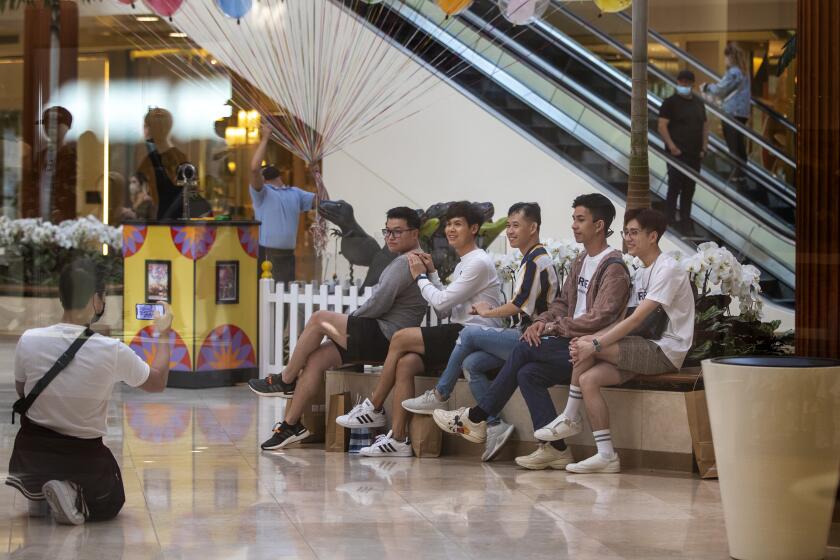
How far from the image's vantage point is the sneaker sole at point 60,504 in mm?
4156

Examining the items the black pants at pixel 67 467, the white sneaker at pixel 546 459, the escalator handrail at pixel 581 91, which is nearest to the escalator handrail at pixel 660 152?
the escalator handrail at pixel 581 91

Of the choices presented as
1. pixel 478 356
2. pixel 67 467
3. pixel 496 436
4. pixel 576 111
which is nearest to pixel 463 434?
pixel 496 436

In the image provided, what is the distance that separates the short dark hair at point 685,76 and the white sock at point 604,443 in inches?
55.7

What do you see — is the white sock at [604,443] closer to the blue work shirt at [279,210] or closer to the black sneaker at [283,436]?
the black sneaker at [283,436]

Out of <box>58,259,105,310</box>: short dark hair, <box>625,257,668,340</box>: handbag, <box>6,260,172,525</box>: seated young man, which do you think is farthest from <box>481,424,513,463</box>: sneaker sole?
<box>58,259,105,310</box>: short dark hair

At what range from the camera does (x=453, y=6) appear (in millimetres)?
5113

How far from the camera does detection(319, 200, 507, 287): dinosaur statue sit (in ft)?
17.8

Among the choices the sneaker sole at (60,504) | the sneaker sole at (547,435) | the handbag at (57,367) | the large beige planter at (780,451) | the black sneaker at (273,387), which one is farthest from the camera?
the black sneaker at (273,387)

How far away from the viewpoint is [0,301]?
4398 mm

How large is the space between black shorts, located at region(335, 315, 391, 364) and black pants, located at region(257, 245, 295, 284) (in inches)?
12.2

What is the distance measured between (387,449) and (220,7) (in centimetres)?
182

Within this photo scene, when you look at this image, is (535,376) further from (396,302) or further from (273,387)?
(273,387)

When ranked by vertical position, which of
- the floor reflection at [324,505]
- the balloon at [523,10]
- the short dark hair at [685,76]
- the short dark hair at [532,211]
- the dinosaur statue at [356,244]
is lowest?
the floor reflection at [324,505]

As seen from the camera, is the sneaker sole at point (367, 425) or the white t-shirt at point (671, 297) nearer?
the white t-shirt at point (671, 297)
